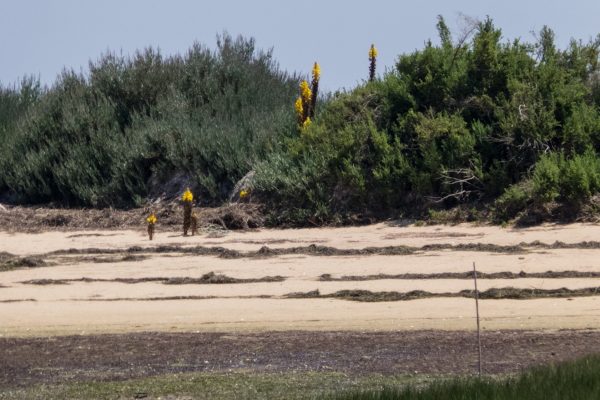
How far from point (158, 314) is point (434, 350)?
317cm

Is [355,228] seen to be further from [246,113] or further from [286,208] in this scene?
[246,113]

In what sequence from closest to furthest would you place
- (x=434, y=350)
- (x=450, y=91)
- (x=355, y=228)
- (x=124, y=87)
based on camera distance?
1. (x=434, y=350)
2. (x=355, y=228)
3. (x=450, y=91)
4. (x=124, y=87)

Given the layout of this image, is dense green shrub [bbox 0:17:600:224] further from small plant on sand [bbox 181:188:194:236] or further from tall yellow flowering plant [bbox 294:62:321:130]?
small plant on sand [bbox 181:188:194:236]

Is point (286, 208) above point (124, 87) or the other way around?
the other way around

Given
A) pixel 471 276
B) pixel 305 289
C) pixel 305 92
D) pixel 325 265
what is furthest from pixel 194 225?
pixel 471 276

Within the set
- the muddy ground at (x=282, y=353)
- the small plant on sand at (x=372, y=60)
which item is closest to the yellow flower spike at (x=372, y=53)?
the small plant on sand at (x=372, y=60)

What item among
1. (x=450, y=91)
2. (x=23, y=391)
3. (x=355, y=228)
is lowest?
(x=23, y=391)

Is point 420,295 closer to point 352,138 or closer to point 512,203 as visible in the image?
point 512,203

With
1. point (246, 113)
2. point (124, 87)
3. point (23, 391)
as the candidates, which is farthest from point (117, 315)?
point (124, 87)

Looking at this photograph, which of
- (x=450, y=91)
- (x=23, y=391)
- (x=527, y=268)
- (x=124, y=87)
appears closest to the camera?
(x=23, y=391)

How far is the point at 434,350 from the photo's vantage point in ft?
34.4

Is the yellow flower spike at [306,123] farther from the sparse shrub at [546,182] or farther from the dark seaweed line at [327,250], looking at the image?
the sparse shrub at [546,182]

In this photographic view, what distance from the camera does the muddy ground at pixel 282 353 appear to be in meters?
10.1

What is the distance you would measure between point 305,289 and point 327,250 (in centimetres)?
263
